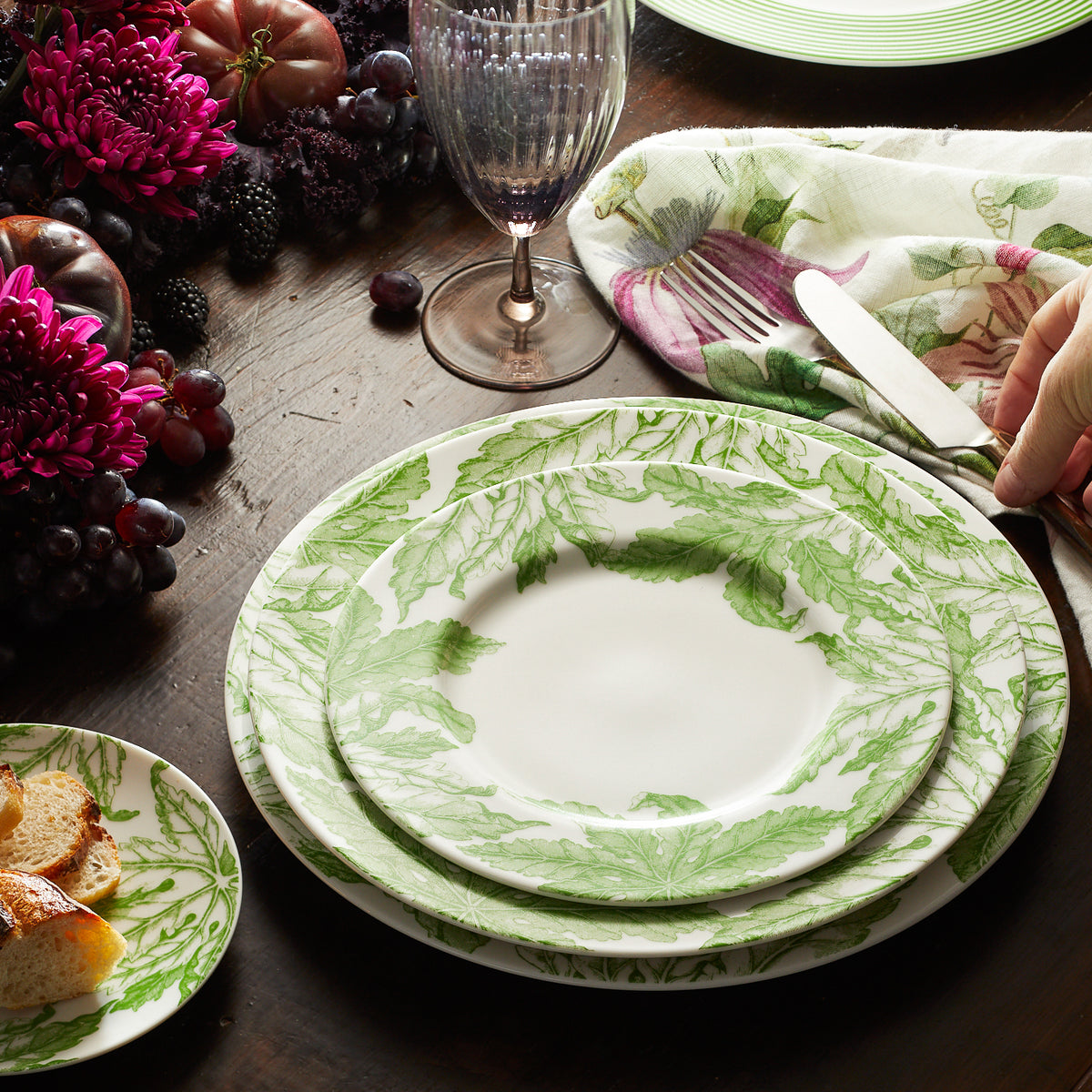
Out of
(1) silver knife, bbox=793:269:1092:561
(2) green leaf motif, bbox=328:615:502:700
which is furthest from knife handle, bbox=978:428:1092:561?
(2) green leaf motif, bbox=328:615:502:700

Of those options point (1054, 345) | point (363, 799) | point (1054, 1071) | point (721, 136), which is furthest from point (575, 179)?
point (1054, 1071)

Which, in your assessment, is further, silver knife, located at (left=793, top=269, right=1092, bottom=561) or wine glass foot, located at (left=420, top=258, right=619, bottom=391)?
wine glass foot, located at (left=420, top=258, right=619, bottom=391)

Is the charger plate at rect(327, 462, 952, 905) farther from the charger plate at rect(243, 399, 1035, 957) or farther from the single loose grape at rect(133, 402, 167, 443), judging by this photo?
the single loose grape at rect(133, 402, 167, 443)

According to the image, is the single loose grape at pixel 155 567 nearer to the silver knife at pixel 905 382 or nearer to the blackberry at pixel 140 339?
the blackberry at pixel 140 339

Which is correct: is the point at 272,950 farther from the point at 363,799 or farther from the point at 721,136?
the point at 721,136

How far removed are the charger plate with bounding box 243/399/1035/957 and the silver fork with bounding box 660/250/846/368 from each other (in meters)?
0.12

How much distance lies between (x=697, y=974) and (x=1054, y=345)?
49 centimetres

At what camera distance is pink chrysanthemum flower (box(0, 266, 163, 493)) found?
59 cm

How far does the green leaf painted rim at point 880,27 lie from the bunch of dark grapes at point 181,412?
619 millimetres

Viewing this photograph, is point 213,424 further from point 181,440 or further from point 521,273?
point 521,273

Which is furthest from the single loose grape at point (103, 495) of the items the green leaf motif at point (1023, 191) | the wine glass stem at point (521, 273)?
the green leaf motif at point (1023, 191)

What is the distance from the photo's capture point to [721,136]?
93 centimetres

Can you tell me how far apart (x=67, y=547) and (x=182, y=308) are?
10.7 inches

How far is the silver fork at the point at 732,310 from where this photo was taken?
81cm
